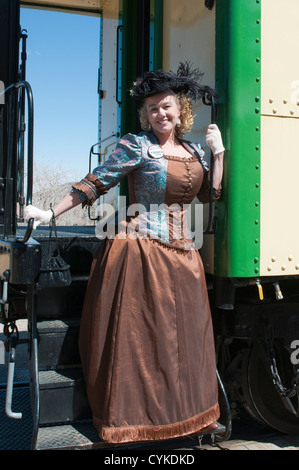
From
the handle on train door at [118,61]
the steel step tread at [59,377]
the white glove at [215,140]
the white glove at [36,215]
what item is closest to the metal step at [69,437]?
the steel step tread at [59,377]

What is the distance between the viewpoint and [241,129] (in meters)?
2.16

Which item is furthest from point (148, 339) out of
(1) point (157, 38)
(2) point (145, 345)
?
(1) point (157, 38)

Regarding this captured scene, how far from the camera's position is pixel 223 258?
87.2 inches

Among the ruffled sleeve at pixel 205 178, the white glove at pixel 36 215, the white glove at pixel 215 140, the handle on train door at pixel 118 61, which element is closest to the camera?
the white glove at pixel 36 215

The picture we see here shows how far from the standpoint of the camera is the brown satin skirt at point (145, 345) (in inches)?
80.8

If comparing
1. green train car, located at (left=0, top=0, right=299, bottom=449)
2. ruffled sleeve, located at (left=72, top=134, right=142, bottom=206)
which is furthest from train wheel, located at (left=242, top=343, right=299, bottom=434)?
ruffled sleeve, located at (left=72, top=134, right=142, bottom=206)

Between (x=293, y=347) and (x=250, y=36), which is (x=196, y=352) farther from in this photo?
(x=250, y=36)

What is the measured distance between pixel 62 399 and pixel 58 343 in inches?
10.6

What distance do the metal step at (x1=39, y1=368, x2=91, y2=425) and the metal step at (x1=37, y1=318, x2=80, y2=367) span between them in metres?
0.09

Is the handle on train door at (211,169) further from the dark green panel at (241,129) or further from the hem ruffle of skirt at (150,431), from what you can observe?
the hem ruffle of skirt at (150,431)

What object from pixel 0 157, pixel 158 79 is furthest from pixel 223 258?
pixel 0 157

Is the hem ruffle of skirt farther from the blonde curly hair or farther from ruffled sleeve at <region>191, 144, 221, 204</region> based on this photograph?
the blonde curly hair

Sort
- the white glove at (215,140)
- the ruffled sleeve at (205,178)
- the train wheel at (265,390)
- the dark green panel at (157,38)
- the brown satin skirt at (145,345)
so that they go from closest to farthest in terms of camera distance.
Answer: the brown satin skirt at (145,345)
the white glove at (215,140)
the ruffled sleeve at (205,178)
the train wheel at (265,390)
the dark green panel at (157,38)

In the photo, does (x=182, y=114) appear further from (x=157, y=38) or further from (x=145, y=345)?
(x=145, y=345)
